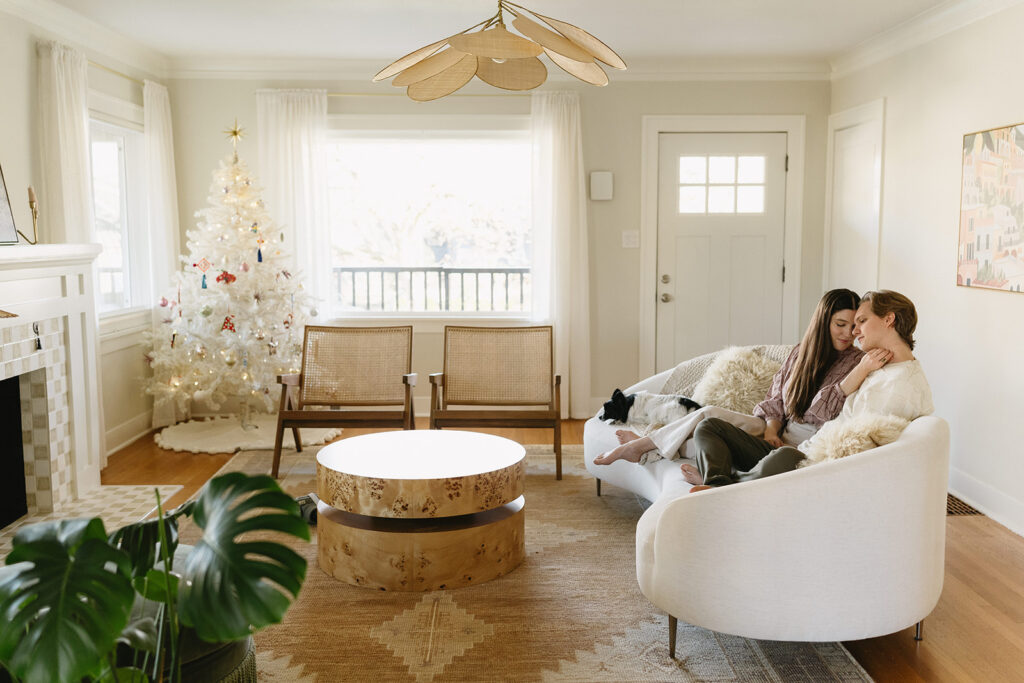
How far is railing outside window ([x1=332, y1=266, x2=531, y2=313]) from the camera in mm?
6332

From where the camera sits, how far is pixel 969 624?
2805 mm

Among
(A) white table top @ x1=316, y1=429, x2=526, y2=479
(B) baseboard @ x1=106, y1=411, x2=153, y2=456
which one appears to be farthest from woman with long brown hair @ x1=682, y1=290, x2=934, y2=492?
(B) baseboard @ x1=106, y1=411, x2=153, y2=456

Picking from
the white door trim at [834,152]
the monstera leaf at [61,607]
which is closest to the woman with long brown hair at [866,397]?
the monstera leaf at [61,607]

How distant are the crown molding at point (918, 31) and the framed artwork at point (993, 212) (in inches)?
22.8

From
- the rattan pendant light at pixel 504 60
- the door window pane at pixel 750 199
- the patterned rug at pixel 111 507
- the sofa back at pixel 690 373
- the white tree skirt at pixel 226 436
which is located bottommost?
the patterned rug at pixel 111 507

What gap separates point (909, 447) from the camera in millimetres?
2361

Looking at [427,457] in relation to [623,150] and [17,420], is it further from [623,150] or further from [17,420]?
[623,150]

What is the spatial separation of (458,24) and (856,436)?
3.42m

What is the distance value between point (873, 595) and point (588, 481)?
2.17 meters

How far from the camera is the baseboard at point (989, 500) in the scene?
3.77 metres

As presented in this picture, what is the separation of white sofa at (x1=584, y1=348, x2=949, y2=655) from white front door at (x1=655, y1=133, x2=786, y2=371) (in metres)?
3.68

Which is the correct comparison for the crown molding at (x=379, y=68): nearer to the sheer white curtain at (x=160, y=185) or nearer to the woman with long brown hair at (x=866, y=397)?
the sheer white curtain at (x=160, y=185)

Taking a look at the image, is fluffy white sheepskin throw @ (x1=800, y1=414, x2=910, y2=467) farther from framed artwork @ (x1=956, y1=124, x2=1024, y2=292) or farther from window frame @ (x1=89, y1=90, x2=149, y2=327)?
window frame @ (x1=89, y1=90, x2=149, y2=327)

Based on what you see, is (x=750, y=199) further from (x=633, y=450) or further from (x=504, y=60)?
(x=504, y=60)
